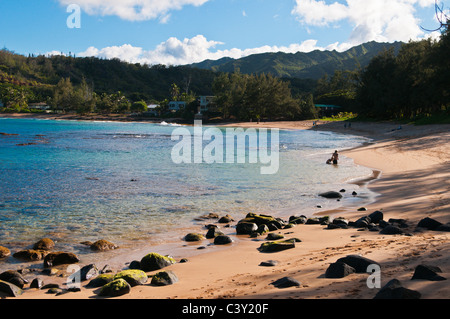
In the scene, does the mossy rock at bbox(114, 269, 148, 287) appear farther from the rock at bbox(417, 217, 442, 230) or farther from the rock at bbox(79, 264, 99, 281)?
the rock at bbox(417, 217, 442, 230)

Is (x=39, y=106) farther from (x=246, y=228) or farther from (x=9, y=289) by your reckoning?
(x=9, y=289)

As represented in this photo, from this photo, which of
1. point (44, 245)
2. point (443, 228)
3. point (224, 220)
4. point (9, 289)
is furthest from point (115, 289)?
point (443, 228)

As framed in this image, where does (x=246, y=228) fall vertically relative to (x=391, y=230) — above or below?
below

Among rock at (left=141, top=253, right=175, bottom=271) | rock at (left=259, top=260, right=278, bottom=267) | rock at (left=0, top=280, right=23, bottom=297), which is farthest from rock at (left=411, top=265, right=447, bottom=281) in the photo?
rock at (left=0, top=280, right=23, bottom=297)

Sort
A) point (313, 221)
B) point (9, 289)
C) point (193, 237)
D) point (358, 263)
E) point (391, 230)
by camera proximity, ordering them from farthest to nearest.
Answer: point (313, 221) < point (193, 237) < point (391, 230) < point (9, 289) < point (358, 263)

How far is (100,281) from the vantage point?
24.6 feet

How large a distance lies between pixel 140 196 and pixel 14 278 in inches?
413

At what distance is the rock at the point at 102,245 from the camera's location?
10.4 m

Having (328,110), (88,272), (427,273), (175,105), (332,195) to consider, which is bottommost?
(88,272)

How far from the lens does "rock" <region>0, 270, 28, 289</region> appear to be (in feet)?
25.0

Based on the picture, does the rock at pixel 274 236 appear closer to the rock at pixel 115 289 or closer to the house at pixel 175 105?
the rock at pixel 115 289

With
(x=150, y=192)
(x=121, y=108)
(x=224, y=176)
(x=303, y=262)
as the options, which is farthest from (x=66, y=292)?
(x=121, y=108)

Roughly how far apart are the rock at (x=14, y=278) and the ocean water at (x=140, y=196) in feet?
5.50

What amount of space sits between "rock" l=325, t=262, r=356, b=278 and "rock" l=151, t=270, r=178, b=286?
308cm
